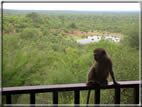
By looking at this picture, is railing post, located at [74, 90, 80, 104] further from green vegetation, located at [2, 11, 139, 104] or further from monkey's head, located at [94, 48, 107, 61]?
green vegetation, located at [2, 11, 139, 104]

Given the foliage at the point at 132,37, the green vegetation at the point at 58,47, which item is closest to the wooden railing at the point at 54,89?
the green vegetation at the point at 58,47

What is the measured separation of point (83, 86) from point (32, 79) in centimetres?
404

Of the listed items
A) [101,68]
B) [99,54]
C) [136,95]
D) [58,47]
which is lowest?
[136,95]

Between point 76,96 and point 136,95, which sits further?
point 136,95

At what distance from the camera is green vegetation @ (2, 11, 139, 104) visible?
4.05 meters

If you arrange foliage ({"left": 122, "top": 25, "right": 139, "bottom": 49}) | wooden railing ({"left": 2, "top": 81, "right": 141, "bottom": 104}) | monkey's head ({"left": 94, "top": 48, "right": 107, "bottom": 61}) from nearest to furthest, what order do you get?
1. wooden railing ({"left": 2, "top": 81, "right": 141, "bottom": 104})
2. monkey's head ({"left": 94, "top": 48, "right": 107, "bottom": 61})
3. foliage ({"left": 122, "top": 25, "right": 139, "bottom": 49})

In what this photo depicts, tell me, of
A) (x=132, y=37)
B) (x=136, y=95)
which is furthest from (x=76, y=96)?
(x=132, y=37)

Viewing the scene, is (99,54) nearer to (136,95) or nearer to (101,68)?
(101,68)

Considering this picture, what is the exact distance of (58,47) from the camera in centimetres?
465

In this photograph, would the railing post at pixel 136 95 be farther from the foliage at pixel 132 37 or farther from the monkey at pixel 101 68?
the foliage at pixel 132 37

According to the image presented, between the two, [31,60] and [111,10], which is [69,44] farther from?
[111,10]

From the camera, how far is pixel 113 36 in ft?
14.0

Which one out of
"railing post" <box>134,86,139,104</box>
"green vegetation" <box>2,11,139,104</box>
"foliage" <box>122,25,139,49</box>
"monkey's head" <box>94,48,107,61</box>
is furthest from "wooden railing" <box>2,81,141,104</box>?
"foliage" <box>122,25,139,49</box>

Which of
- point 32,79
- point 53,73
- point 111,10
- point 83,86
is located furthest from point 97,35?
point 83,86
